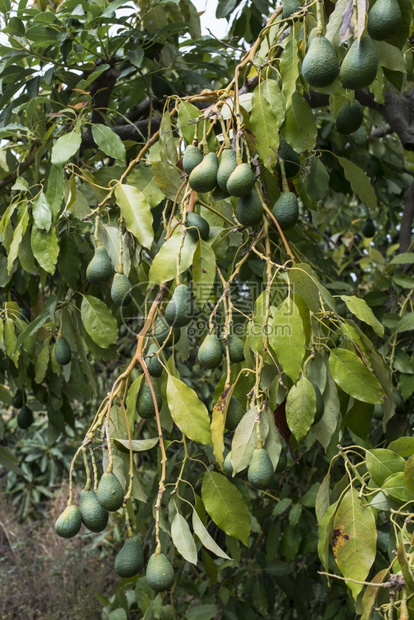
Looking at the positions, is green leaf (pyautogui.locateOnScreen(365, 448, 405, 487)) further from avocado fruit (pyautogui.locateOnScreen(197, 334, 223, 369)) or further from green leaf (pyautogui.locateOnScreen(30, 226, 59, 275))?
green leaf (pyautogui.locateOnScreen(30, 226, 59, 275))

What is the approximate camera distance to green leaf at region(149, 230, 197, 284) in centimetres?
87

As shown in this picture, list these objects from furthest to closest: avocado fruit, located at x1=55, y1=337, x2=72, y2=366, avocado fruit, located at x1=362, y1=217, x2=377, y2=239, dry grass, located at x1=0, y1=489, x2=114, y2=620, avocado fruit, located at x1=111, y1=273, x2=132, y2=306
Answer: dry grass, located at x1=0, y1=489, x2=114, y2=620, avocado fruit, located at x1=362, y1=217, x2=377, y2=239, avocado fruit, located at x1=55, y1=337, x2=72, y2=366, avocado fruit, located at x1=111, y1=273, x2=132, y2=306

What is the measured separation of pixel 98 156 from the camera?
1462 millimetres

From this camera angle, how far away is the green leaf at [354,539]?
0.76 meters

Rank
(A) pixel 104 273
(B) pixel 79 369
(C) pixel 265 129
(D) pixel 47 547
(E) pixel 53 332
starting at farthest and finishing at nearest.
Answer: (D) pixel 47 547 < (B) pixel 79 369 < (E) pixel 53 332 < (A) pixel 104 273 < (C) pixel 265 129

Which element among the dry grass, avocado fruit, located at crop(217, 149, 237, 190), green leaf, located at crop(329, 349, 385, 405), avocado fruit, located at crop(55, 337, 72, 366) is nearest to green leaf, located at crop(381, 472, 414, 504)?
green leaf, located at crop(329, 349, 385, 405)

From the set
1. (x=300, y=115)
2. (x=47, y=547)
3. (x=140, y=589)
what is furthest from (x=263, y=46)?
(x=47, y=547)

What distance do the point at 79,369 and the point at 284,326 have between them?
118 centimetres

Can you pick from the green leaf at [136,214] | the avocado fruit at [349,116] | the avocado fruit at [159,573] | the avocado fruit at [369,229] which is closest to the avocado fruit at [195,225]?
the green leaf at [136,214]

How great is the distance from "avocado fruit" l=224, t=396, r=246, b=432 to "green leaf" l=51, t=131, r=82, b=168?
20.3 inches

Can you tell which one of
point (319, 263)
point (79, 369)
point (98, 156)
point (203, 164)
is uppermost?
point (203, 164)

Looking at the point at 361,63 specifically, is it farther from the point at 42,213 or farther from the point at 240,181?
the point at 42,213

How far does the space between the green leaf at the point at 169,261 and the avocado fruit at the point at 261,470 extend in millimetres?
261

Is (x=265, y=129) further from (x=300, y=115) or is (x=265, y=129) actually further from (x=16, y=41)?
(x=16, y=41)
